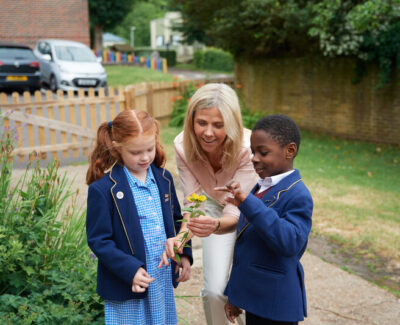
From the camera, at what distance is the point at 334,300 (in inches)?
151

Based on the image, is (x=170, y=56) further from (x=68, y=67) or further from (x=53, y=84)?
(x=68, y=67)

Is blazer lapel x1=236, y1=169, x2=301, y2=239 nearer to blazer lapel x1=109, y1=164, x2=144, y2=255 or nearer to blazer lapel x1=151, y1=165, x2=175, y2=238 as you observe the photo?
blazer lapel x1=151, y1=165, x2=175, y2=238

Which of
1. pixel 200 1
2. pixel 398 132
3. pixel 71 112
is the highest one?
pixel 200 1

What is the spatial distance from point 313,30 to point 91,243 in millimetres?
9761

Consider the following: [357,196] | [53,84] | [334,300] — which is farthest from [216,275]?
[53,84]

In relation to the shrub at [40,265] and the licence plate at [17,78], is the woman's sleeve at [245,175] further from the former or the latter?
the licence plate at [17,78]

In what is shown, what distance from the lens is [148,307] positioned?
2.26 m

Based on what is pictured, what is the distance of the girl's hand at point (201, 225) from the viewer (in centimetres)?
209

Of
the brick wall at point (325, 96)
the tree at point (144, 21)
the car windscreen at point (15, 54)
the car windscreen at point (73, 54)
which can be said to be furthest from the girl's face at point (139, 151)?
the tree at point (144, 21)

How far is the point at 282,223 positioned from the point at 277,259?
238mm

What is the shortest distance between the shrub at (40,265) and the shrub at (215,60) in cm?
3848

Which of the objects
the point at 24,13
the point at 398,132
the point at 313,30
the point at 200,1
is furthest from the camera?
the point at 24,13

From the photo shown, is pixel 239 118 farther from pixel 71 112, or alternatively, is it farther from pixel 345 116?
pixel 345 116

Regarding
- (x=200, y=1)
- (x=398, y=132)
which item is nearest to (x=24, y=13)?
(x=200, y=1)
